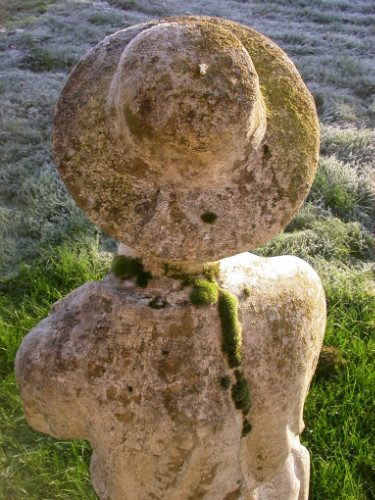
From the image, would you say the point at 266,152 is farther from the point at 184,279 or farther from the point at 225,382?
the point at 225,382

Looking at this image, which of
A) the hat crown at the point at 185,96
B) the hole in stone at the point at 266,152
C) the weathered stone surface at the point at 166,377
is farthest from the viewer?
the weathered stone surface at the point at 166,377

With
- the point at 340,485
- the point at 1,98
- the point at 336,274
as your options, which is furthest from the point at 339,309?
the point at 1,98

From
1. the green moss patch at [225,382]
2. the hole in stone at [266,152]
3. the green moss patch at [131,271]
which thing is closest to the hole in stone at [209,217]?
the hole in stone at [266,152]

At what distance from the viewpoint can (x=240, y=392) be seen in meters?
1.04

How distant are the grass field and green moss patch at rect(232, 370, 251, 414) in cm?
117

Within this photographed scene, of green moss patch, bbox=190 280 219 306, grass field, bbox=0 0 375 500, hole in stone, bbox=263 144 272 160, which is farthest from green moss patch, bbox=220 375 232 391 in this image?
grass field, bbox=0 0 375 500

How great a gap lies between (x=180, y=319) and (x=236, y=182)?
30 cm

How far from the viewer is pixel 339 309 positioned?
2.80 meters

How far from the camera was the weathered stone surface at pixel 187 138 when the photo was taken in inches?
30.3

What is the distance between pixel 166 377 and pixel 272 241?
101 inches

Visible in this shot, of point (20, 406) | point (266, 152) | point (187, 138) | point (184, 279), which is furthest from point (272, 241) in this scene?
point (187, 138)

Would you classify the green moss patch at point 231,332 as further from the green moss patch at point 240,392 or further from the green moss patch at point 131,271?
the green moss patch at point 131,271

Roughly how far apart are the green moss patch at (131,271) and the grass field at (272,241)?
50.5 inches

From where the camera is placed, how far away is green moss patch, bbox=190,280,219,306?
1.02 metres
